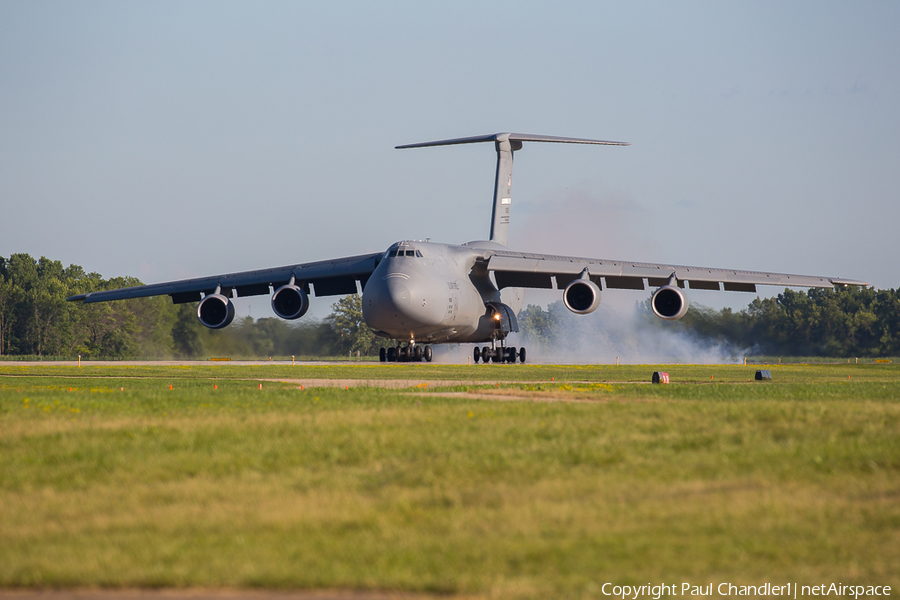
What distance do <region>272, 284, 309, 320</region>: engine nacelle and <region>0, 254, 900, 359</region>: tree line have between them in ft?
23.1

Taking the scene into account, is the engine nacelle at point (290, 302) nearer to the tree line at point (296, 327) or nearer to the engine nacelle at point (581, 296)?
the tree line at point (296, 327)

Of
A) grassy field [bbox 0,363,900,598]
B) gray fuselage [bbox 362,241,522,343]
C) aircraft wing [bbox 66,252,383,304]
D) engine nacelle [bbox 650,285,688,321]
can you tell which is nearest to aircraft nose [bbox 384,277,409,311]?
gray fuselage [bbox 362,241,522,343]

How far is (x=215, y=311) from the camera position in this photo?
3538cm

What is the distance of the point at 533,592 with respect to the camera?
483cm

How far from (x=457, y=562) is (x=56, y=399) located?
36.0 ft

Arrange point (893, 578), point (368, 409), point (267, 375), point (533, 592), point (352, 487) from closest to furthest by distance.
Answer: point (533, 592), point (893, 578), point (352, 487), point (368, 409), point (267, 375)

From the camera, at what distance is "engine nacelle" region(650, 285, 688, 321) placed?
33250 mm

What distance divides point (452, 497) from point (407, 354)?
94.8 feet

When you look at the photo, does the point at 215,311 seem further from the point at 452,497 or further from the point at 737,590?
the point at 737,590

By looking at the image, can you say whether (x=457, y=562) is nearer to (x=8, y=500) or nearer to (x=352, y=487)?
(x=352, y=487)

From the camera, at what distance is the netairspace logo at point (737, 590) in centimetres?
486

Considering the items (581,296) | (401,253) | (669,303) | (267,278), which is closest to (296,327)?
(267,278)

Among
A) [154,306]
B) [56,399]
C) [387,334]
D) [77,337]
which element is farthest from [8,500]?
[77,337]

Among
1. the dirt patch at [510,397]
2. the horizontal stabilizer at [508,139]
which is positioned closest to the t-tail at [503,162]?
the horizontal stabilizer at [508,139]
